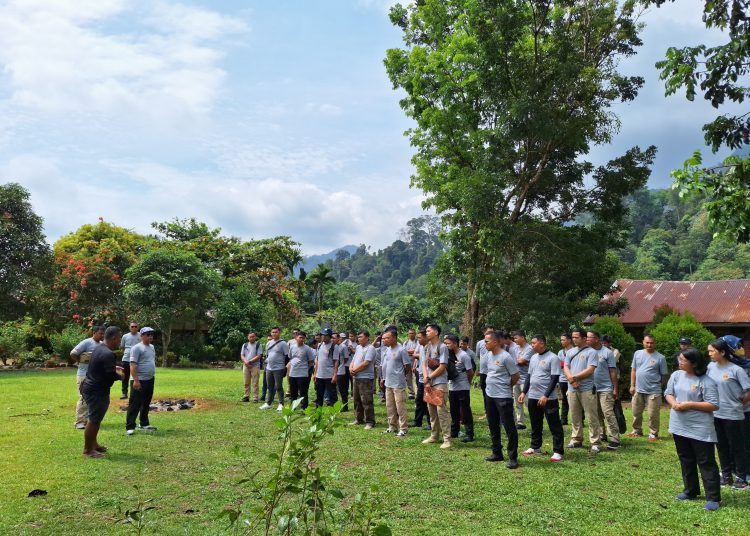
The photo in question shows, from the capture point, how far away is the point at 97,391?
729 centimetres

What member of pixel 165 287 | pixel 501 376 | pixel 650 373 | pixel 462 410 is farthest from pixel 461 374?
pixel 165 287

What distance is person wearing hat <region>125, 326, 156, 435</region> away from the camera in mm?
8815

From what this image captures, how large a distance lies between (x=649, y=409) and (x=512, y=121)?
29.3 ft

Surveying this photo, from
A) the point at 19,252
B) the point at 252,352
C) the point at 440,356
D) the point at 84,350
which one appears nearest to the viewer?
the point at 440,356

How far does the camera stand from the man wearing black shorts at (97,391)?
23.7 feet

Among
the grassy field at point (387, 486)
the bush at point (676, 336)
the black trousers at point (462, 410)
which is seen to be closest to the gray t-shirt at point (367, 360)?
the grassy field at point (387, 486)

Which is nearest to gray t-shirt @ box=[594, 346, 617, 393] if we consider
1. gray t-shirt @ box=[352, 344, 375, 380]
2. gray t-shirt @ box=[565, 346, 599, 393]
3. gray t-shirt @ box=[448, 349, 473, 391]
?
gray t-shirt @ box=[565, 346, 599, 393]

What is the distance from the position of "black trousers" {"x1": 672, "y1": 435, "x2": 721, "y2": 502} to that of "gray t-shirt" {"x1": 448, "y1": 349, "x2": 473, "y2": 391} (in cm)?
381

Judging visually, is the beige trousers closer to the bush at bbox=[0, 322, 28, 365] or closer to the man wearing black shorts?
the man wearing black shorts

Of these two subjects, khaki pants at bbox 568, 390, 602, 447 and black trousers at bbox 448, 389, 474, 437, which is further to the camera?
black trousers at bbox 448, 389, 474, 437

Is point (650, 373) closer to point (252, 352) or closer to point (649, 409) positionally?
point (649, 409)

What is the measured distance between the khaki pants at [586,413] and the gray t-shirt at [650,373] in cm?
178

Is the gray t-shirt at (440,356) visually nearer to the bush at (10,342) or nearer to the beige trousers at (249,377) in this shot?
A: the beige trousers at (249,377)

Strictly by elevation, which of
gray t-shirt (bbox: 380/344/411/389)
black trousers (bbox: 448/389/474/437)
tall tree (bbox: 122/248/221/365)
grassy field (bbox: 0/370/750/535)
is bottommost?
grassy field (bbox: 0/370/750/535)
